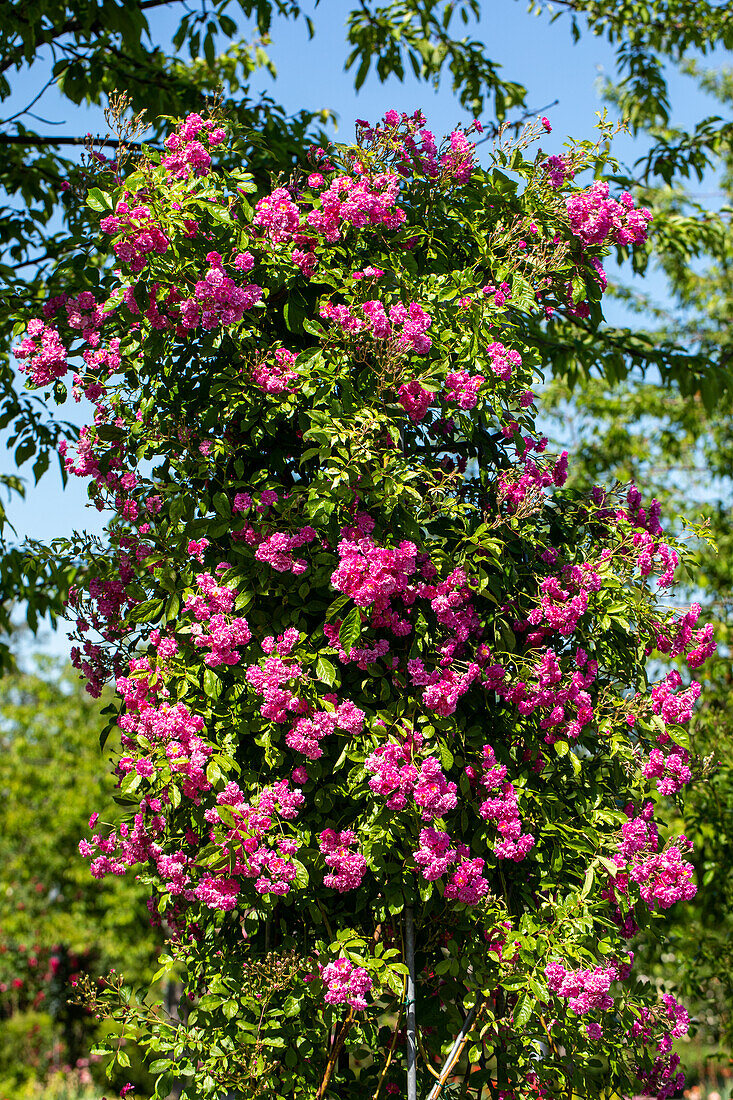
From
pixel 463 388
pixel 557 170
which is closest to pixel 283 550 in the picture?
pixel 463 388

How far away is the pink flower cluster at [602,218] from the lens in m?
3.07

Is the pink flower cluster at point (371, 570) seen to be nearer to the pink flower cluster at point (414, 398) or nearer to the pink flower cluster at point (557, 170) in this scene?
the pink flower cluster at point (414, 398)

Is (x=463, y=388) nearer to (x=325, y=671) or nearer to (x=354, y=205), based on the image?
(x=354, y=205)

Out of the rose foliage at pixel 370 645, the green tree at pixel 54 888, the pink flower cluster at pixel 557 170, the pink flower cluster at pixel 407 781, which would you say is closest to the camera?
the pink flower cluster at pixel 407 781

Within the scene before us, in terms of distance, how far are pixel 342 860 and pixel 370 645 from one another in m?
0.58

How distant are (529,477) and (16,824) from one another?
1219 cm

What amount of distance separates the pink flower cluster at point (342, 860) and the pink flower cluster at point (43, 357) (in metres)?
1.73

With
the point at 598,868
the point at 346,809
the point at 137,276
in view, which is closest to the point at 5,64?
the point at 137,276

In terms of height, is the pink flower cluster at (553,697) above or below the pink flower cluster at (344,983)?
above

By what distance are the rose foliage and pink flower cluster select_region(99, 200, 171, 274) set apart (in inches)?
0.5

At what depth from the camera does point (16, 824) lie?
13047 mm

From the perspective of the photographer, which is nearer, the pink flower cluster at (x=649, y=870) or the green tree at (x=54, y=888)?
the pink flower cluster at (x=649, y=870)

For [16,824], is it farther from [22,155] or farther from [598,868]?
[598,868]

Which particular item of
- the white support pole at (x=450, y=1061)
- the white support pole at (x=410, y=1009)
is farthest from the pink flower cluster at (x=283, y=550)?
the white support pole at (x=450, y=1061)
